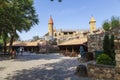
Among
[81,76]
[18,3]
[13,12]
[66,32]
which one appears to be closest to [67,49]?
[18,3]

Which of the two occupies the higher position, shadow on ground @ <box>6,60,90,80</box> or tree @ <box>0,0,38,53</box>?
tree @ <box>0,0,38,53</box>

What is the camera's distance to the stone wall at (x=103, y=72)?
13.0 m

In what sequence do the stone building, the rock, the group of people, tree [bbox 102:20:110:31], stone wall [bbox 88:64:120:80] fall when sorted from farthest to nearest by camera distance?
tree [bbox 102:20:110:31]
the group of people
the stone building
the rock
stone wall [bbox 88:64:120:80]

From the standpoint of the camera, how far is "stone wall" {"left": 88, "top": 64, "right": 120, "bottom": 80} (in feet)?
42.6

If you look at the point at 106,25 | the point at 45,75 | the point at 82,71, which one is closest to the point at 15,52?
the point at 45,75

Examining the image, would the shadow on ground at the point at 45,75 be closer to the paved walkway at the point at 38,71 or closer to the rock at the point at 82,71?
the paved walkway at the point at 38,71

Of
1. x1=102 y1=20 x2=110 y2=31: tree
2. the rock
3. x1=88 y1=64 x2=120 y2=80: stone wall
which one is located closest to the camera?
x1=88 y1=64 x2=120 y2=80: stone wall

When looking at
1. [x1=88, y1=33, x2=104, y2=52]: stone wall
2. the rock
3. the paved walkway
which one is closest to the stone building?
[x1=88, y1=33, x2=104, y2=52]: stone wall

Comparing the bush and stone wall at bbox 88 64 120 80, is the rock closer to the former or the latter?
stone wall at bbox 88 64 120 80

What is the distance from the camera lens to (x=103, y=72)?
45.9 ft

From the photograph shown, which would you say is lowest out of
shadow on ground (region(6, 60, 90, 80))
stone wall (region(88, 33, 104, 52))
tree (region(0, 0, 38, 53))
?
shadow on ground (region(6, 60, 90, 80))

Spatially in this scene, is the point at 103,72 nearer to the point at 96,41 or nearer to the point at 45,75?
the point at 45,75

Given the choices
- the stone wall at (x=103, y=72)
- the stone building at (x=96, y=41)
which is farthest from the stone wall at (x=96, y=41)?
the stone wall at (x=103, y=72)

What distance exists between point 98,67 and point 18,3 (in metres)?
27.8
